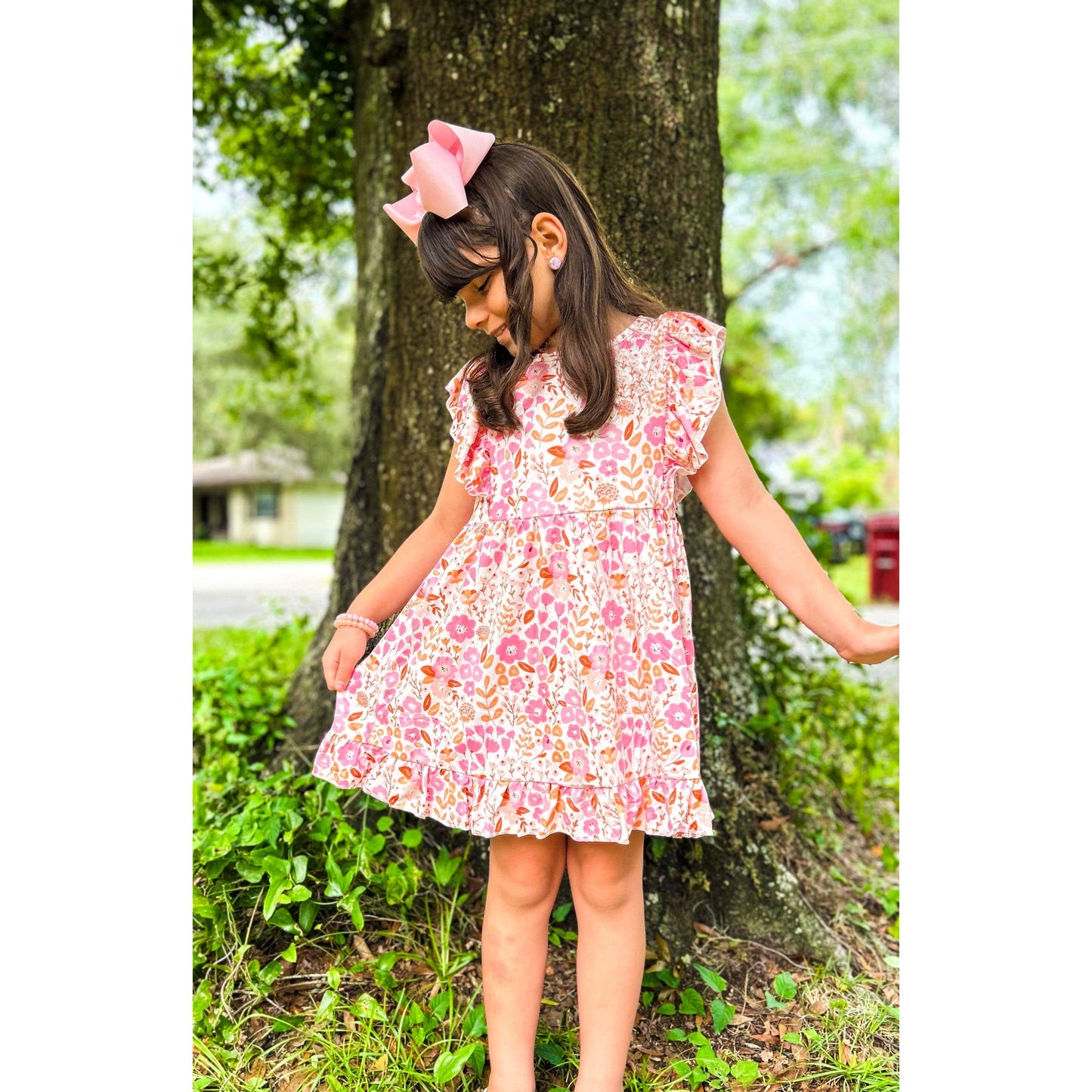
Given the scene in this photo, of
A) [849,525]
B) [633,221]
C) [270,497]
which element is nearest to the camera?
[633,221]

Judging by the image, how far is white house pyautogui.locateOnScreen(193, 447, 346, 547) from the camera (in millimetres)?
21344

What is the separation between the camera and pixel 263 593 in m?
7.52

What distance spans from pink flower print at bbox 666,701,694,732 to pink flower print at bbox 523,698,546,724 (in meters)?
0.20

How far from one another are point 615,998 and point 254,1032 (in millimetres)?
Answer: 741

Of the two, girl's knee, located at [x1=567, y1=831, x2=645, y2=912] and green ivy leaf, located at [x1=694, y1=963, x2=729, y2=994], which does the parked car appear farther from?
girl's knee, located at [x1=567, y1=831, x2=645, y2=912]

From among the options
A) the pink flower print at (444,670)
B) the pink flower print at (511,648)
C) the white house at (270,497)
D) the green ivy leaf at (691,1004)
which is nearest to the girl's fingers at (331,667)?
the pink flower print at (444,670)

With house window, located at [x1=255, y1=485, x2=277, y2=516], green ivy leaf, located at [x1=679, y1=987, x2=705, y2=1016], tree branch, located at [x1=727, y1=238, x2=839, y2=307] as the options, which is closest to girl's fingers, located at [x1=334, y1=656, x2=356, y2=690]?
green ivy leaf, located at [x1=679, y1=987, x2=705, y2=1016]

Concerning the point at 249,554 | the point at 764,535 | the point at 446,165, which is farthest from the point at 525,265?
the point at 249,554

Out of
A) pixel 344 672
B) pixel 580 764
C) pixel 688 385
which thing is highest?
pixel 688 385

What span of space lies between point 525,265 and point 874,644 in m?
0.82

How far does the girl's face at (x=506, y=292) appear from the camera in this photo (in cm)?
173

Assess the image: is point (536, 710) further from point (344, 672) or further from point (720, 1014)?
point (720, 1014)

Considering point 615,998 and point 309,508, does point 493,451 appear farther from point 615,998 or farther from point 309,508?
point 309,508

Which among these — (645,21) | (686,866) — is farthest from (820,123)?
(686,866)
